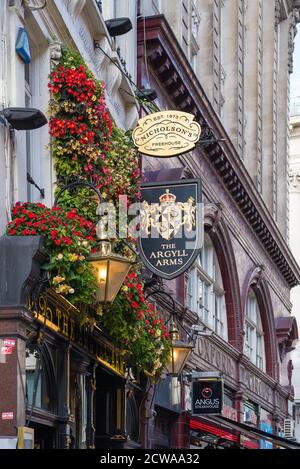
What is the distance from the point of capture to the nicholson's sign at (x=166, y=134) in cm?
2094

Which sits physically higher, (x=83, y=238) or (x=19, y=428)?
(x=83, y=238)

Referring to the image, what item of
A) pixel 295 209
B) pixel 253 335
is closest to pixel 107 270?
pixel 253 335

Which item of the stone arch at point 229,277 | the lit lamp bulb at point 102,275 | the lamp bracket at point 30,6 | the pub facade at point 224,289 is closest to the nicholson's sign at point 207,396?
the pub facade at point 224,289

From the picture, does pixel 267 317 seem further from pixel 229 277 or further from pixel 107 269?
pixel 107 269

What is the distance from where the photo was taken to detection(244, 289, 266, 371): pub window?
37531 mm

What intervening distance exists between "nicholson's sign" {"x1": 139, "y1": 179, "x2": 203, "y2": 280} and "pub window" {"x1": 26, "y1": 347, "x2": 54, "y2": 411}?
478 centimetres

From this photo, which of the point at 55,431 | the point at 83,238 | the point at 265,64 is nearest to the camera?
the point at 83,238

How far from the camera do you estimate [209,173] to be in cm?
3150

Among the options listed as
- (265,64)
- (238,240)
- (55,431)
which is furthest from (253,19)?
(55,431)

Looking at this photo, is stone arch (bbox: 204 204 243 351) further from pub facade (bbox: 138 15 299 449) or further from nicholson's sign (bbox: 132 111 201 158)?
nicholson's sign (bbox: 132 111 201 158)

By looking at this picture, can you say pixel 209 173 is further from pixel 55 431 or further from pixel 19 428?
pixel 19 428

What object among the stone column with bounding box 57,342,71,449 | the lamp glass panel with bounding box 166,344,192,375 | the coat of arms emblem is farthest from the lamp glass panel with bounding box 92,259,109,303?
the lamp glass panel with bounding box 166,344,192,375

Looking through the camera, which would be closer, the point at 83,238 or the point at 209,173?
the point at 83,238
